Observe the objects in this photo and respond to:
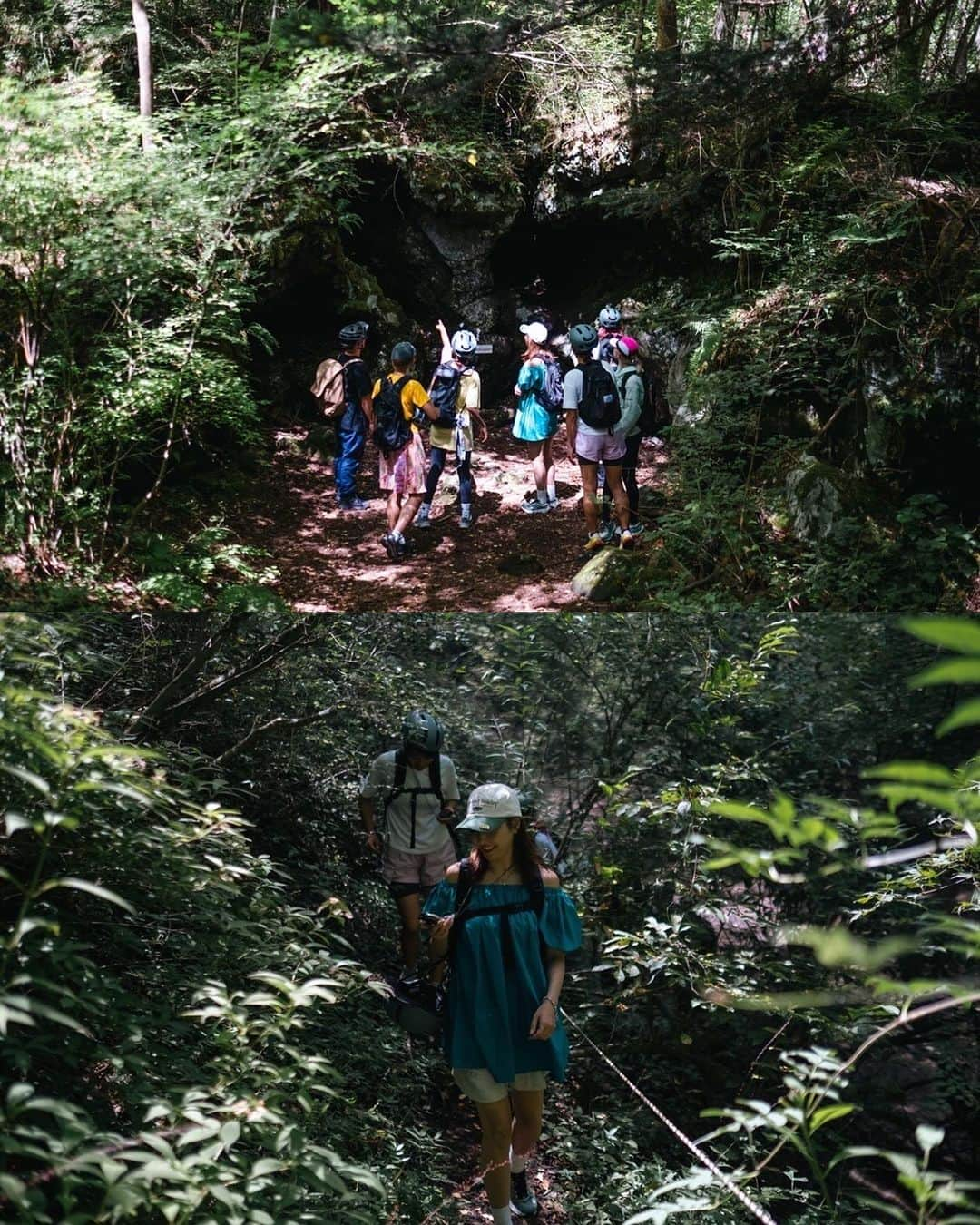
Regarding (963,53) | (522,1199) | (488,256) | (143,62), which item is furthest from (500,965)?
(963,53)

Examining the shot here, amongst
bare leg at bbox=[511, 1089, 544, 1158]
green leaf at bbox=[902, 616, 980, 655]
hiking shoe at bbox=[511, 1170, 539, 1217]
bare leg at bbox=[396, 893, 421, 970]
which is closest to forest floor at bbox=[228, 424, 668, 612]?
bare leg at bbox=[396, 893, 421, 970]

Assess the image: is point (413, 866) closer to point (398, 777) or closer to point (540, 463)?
point (398, 777)

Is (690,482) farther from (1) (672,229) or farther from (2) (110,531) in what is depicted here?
(2) (110,531)

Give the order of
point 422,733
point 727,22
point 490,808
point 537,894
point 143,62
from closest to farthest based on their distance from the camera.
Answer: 1. point 490,808
2. point 537,894
3. point 422,733
4. point 143,62
5. point 727,22

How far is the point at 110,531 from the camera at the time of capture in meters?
3.79

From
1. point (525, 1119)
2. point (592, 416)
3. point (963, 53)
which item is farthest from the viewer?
point (963, 53)

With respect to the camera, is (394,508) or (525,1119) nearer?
(525,1119)

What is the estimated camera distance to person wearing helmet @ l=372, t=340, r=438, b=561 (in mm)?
3941

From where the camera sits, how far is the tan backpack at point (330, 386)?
3975 millimetres

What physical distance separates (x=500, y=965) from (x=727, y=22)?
4.71 m

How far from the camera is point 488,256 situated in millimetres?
4488

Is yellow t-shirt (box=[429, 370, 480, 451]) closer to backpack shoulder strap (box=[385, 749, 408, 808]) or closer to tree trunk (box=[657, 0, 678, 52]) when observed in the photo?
backpack shoulder strap (box=[385, 749, 408, 808])

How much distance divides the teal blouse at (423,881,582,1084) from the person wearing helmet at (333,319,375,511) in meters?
1.75

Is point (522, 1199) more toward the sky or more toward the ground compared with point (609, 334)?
more toward the ground
